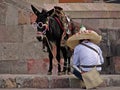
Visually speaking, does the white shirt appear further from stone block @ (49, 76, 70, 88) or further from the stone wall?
the stone wall

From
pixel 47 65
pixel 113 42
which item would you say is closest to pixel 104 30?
pixel 113 42

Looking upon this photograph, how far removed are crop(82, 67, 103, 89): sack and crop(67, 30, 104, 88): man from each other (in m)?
0.16

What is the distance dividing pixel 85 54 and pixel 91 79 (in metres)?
0.63

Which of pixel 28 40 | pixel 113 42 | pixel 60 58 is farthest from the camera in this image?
pixel 113 42

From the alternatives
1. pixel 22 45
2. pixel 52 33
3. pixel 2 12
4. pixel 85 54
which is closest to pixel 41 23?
pixel 52 33

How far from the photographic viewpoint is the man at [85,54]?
1148cm

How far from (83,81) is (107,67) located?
141 inches

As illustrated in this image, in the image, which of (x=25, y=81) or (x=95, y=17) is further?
(x=95, y=17)

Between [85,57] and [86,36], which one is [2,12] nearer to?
[86,36]

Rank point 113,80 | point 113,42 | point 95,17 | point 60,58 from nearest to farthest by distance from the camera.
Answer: point 113,80
point 60,58
point 113,42
point 95,17

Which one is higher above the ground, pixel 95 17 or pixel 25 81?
pixel 95 17

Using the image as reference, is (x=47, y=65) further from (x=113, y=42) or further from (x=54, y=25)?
(x=113, y=42)

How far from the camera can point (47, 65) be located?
1380 centimetres

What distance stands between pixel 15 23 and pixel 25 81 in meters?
2.81
